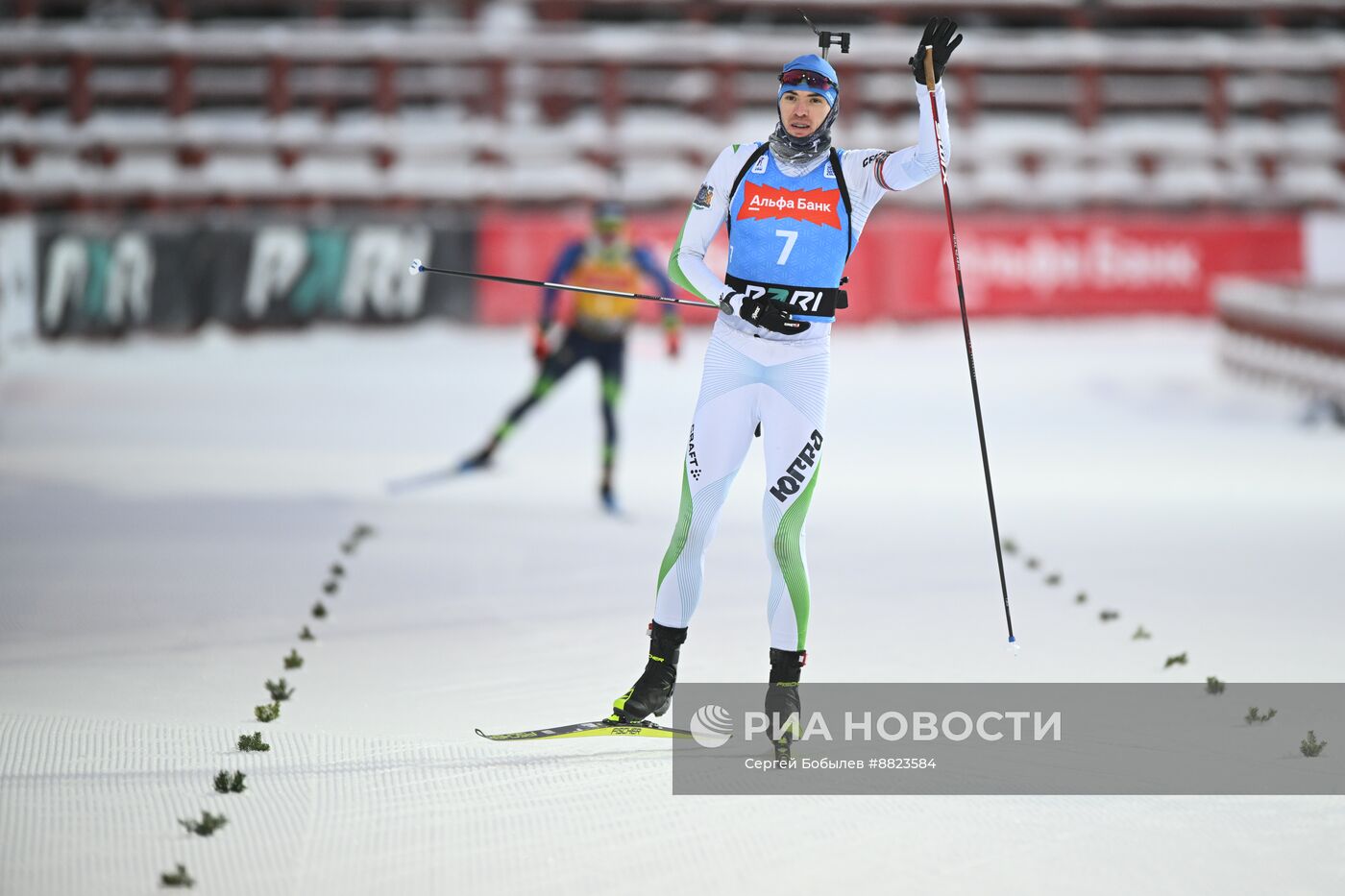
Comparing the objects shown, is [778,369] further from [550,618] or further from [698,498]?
[550,618]

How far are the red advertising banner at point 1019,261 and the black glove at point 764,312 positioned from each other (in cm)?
1340

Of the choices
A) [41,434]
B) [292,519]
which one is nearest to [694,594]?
[292,519]

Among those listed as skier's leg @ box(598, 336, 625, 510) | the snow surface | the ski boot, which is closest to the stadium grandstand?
the snow surface

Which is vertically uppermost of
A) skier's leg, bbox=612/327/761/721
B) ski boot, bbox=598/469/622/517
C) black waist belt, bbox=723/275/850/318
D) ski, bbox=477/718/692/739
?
black waist belt, bbox=723/275/850/318

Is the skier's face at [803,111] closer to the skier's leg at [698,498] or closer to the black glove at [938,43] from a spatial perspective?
the black glove at [938,43]

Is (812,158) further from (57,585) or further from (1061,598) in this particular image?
(57,585)

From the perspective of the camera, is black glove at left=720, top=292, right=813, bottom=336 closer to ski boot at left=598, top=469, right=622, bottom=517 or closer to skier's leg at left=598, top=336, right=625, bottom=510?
ski boot at left=598, top=469, right=622, bottom=517

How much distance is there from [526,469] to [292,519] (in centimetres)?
273

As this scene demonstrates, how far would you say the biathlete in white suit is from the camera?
218 inches

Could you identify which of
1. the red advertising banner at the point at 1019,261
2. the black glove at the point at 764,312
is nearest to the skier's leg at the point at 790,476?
the black glove at the point at 764,312

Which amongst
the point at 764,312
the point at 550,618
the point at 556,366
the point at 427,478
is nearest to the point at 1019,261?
the point at 556,366

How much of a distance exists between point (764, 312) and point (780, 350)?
0.14m

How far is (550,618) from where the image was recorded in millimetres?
7527

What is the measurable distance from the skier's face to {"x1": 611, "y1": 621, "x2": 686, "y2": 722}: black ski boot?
5.41 feet
